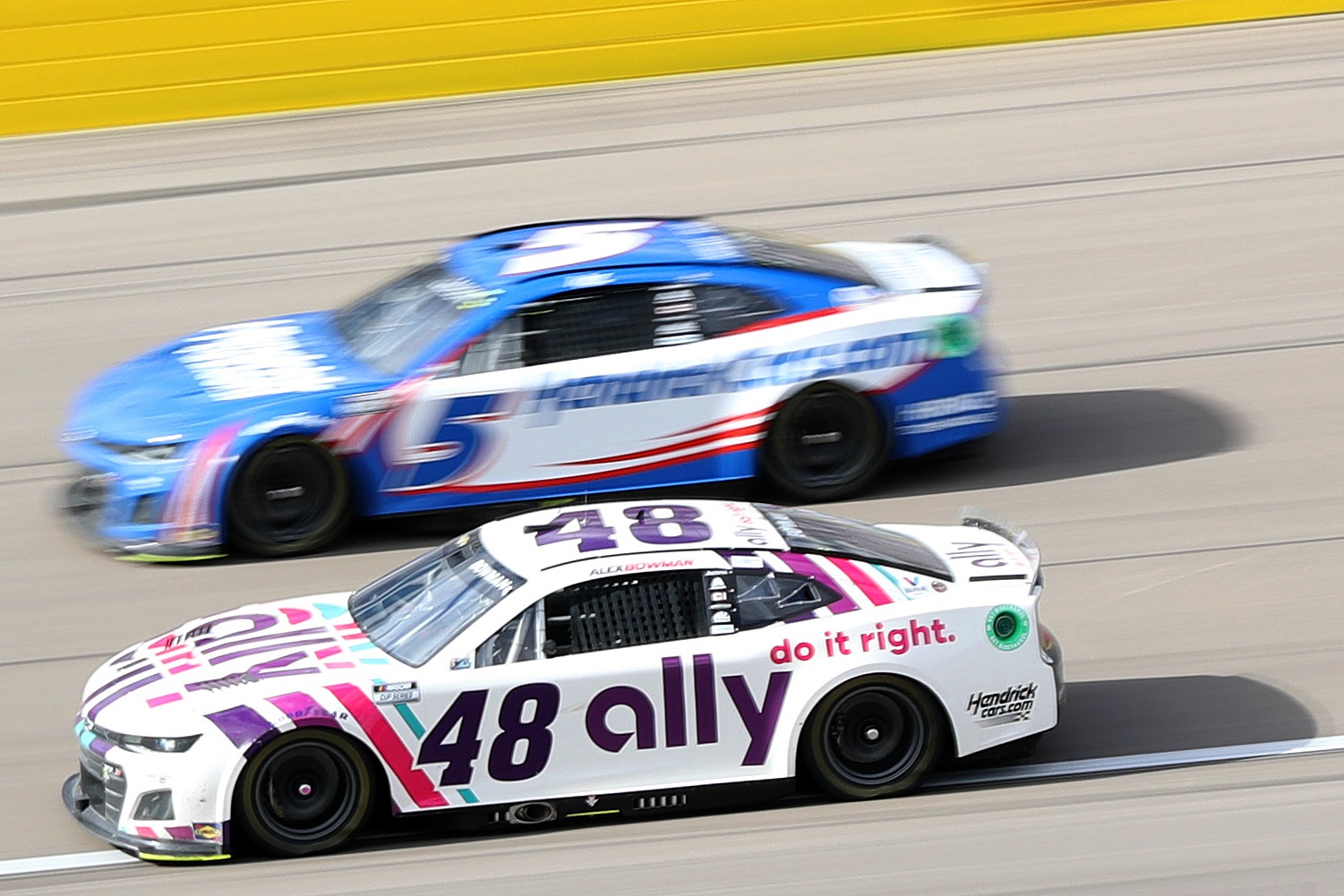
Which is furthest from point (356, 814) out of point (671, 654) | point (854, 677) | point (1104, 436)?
point (1104, 436)

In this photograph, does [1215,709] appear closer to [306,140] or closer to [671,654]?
[671,654]

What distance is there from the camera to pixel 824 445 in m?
9.90

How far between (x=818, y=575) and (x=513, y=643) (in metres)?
1.15

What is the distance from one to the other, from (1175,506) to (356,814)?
4917 mm

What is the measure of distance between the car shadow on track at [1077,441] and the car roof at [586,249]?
159 cm

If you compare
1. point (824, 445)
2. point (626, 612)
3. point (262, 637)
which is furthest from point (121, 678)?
point (824, 445)

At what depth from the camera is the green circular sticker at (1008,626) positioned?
6965 mm

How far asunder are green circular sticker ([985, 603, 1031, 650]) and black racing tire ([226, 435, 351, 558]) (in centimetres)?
371

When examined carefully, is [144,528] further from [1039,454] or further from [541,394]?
[1039,454]

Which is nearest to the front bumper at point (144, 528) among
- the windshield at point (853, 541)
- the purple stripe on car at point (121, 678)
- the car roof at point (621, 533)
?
the purple stripe on car at point (121, 678)

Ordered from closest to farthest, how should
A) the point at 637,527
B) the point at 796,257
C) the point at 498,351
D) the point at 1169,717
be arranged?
the point at 637,527 → the point at 1169,717 → the point at 498,351 → the point at 796,257

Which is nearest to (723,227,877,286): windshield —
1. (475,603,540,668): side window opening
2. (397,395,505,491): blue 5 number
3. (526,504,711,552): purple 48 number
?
(397,395,505,491): blue 5 number

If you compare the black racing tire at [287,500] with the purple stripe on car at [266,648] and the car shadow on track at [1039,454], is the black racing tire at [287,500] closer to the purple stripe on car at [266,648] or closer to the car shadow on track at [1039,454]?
the car shadow on track at [1039,454]

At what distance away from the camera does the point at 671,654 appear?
6.77m
